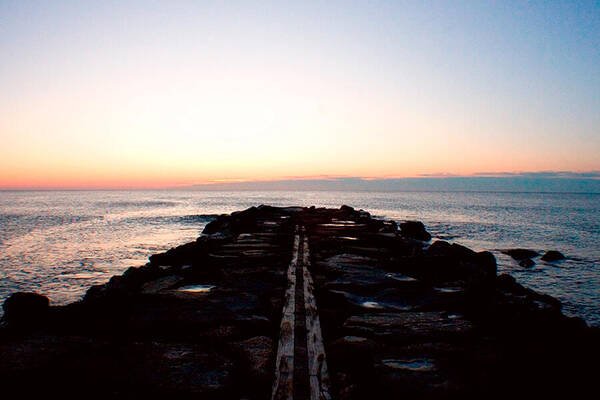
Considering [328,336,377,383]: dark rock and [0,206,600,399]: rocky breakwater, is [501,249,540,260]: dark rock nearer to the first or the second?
[0,206,600,399]: rocky breakwater

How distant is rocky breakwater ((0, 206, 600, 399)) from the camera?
10.0 feet

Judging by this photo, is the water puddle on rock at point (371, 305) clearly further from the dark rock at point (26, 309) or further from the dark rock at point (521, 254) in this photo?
the dark rock at point (521, 254)

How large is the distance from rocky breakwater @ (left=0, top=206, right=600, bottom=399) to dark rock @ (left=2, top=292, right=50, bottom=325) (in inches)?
0.6

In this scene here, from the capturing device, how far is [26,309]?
189 inches

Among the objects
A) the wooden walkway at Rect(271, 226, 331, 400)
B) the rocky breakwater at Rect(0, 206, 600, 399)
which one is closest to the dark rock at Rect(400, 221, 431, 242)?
the rocky breakwater at Rect(0, 206, 600, 399)

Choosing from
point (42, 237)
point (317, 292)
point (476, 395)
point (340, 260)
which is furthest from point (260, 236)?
point (42, 237)

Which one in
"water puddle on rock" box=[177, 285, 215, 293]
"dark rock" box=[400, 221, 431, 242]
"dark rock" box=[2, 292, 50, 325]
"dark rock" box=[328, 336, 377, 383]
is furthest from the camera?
"dark rock" box=[400, 221, 431, 242]

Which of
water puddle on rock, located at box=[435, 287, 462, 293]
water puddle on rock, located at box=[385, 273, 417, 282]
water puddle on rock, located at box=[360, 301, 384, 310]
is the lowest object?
water puddle on rock, located at box=[385, 273, 417, 282]

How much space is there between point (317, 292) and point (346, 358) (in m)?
2.53

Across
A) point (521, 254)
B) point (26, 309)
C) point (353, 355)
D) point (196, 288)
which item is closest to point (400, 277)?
point (196, 288)

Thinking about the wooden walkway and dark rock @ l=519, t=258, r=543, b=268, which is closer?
the wooden walkway

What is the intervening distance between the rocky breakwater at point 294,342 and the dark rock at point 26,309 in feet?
0.05

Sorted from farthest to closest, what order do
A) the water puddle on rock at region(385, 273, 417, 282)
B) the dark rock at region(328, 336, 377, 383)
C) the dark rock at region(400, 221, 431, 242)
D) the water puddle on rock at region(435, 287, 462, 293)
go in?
the dark rock at region(400, 221, 431, 242), the water puddle on rock at region(385, 273, 417, 282), the water puddle on rock at region(435, 287, 462, 293), the dark rock at region(328, 336, 377, 383)

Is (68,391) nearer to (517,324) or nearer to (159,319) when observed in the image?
(159,319)
